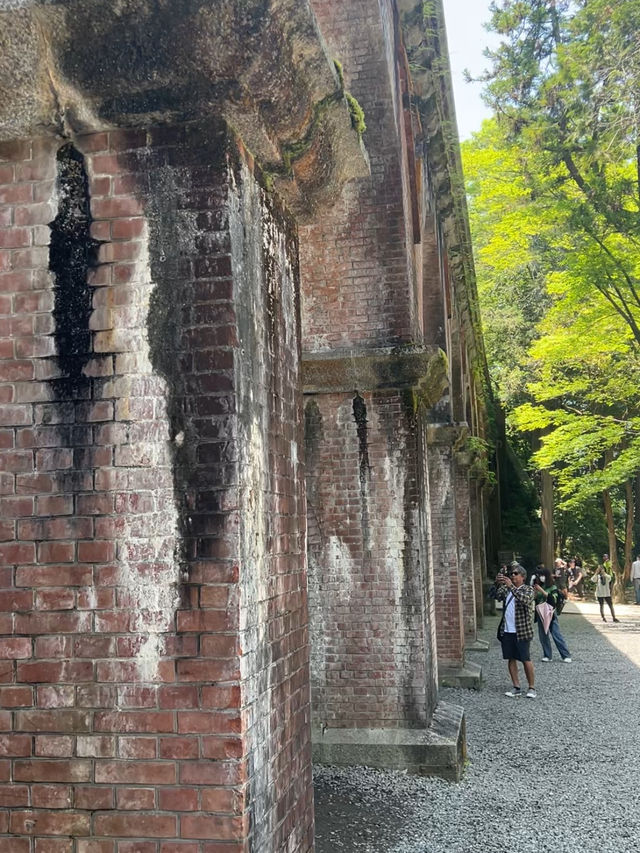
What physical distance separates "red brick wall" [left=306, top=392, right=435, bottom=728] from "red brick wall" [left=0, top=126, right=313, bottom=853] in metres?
Result: 5.11

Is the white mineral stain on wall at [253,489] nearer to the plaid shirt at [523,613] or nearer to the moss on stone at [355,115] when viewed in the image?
the moss on stone at [355,115]

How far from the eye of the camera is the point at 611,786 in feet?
25.5

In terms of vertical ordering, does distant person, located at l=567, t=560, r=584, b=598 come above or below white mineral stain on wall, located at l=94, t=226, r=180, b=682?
below

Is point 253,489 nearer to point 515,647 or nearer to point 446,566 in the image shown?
point 515,647

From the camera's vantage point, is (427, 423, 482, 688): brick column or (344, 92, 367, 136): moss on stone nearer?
(344, 92, 367, 136): moss on stone

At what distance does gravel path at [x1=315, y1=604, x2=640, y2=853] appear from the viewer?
6.29 metres

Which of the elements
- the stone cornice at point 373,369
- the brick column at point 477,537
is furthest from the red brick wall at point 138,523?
the brick column at point 477,537

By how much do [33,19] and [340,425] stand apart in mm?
5756

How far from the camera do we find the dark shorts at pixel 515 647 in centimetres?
1222

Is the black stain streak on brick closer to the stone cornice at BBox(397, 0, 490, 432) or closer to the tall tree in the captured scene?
the stone cornice at BBox(397, 0, 490, 432)

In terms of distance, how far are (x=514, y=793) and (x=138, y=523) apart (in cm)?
603

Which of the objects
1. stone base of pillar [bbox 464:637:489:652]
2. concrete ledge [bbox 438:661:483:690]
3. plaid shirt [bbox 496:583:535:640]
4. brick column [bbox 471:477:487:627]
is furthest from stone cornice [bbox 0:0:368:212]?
brick column [bbox 471:477:487:627]

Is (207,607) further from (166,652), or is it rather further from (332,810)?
(332,810)

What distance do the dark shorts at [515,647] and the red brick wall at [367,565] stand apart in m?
4.32
